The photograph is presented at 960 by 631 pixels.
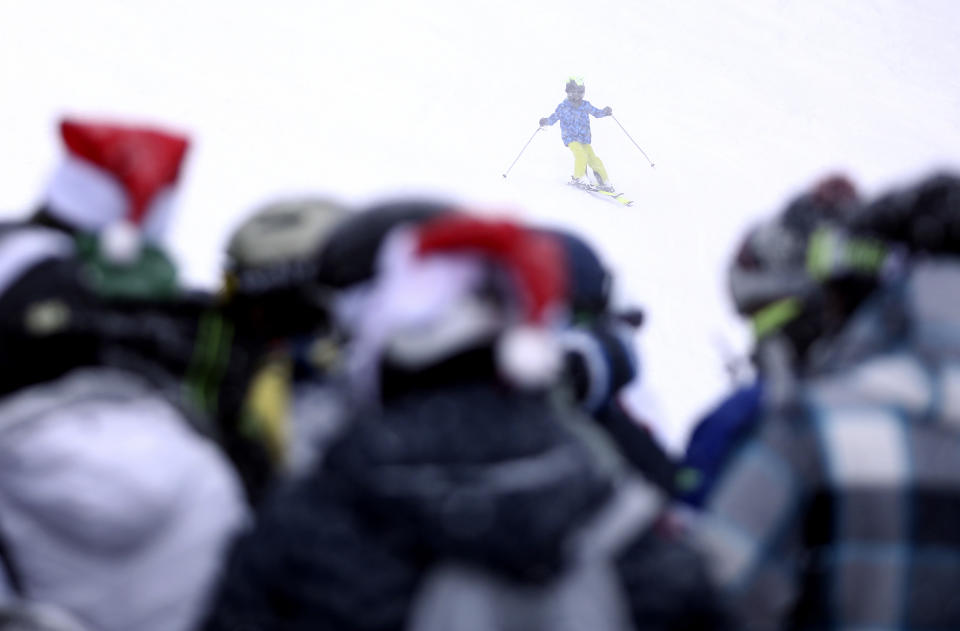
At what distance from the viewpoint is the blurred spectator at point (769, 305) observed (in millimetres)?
1573

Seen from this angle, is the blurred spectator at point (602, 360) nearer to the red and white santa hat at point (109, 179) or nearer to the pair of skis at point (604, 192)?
the red and white santa hat at point (109, 179)

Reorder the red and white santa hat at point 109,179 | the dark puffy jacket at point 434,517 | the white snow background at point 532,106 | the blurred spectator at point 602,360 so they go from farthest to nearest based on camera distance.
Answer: the white snow background at point 532,106 < the blurred spectator at point 602,360 < the red and white santa hat at point 109,179 < the dark puffy jacket at point 434,517

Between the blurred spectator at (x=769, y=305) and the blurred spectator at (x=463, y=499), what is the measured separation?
58 centimetres

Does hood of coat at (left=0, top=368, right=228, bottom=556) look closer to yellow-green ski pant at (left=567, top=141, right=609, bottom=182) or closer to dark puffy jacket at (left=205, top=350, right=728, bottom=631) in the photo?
dark puffy jacket at (left=205, top=350, right=728, bottom=631)

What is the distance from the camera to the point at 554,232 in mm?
1830

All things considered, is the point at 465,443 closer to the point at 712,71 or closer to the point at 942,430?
the point at 942,430

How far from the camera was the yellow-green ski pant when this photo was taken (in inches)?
356

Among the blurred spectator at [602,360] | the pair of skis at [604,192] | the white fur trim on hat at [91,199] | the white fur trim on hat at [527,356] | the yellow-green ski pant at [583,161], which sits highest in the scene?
the white fur trim on hat at [91,199]

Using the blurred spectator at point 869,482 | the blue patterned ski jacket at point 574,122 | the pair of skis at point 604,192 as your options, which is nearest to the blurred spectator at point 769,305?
Result: the blurred spectator at point 869,482

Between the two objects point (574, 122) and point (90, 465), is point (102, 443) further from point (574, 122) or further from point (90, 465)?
point (574, 122)

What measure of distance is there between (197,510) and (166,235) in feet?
1.51

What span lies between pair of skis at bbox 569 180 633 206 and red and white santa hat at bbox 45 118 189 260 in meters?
7.51

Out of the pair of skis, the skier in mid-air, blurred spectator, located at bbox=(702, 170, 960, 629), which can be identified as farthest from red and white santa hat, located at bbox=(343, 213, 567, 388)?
the skier in mid-air

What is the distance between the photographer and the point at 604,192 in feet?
29.1
